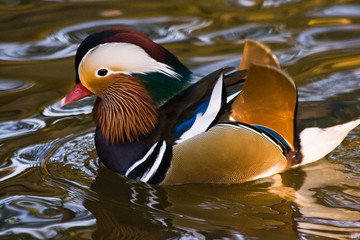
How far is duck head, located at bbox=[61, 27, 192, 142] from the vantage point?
432cm

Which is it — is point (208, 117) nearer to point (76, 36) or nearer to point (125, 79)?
point (125, 79)

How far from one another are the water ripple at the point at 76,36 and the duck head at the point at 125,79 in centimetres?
209

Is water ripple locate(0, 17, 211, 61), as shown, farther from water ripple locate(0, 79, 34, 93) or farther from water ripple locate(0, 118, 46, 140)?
water ripple locate(0, 118, 46, 140)

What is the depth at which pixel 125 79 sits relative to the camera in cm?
456

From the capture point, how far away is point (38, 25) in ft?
24.1

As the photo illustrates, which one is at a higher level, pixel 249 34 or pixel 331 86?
pixel 249 34

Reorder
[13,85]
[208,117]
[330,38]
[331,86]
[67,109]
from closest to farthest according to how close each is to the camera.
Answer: [208,117], [67,109], [331,86], [13,85], [330,38]

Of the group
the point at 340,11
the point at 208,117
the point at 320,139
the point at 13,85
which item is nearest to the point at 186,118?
the point at 208,117

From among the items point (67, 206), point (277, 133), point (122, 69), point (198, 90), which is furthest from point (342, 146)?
point (67, 206)

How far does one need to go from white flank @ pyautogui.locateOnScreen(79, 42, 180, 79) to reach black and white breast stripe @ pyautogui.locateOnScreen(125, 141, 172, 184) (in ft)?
1.58

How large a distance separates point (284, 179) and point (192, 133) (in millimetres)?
794

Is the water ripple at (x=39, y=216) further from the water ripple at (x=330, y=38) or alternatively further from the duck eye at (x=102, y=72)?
the water ripple at (x=330, y=38)

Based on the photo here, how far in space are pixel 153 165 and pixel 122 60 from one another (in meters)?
0.70

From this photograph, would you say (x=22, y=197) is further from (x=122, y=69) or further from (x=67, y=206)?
(x=122, y=69)
